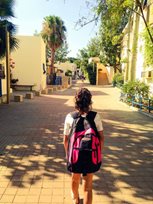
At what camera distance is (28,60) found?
78.3 feet

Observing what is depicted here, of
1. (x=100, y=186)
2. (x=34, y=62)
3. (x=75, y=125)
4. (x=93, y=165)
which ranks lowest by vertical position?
(x=100, y=186)

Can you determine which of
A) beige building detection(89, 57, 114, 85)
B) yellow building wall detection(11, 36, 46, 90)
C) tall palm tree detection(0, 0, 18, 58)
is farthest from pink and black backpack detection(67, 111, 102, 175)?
beige building detection(89, 57, 114, 85)

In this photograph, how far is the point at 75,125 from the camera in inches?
114

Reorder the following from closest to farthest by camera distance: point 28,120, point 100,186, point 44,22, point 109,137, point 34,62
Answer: point 100,186 < point 109,137 < point 28,120 < point 34,62 < point 44,22

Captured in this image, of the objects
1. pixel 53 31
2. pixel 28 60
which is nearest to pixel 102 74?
pixel 53 31

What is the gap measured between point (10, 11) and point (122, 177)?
38.2 ft

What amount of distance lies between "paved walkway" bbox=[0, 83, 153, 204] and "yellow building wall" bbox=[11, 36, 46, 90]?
51.0 feet

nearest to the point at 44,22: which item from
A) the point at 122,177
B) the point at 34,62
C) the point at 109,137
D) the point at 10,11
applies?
the point at 34,62

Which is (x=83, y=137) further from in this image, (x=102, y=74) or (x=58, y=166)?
(x=102, y=74)

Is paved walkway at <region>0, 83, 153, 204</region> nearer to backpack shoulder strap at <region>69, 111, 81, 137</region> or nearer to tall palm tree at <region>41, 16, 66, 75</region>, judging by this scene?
backpack shoulder strap at <region>69, 111, 81, 137</region>

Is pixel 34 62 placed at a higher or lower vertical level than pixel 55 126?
higher

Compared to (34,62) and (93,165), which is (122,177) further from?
(34,62)

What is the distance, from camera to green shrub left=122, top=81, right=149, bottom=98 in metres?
14.4

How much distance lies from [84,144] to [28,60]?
2197 cm
